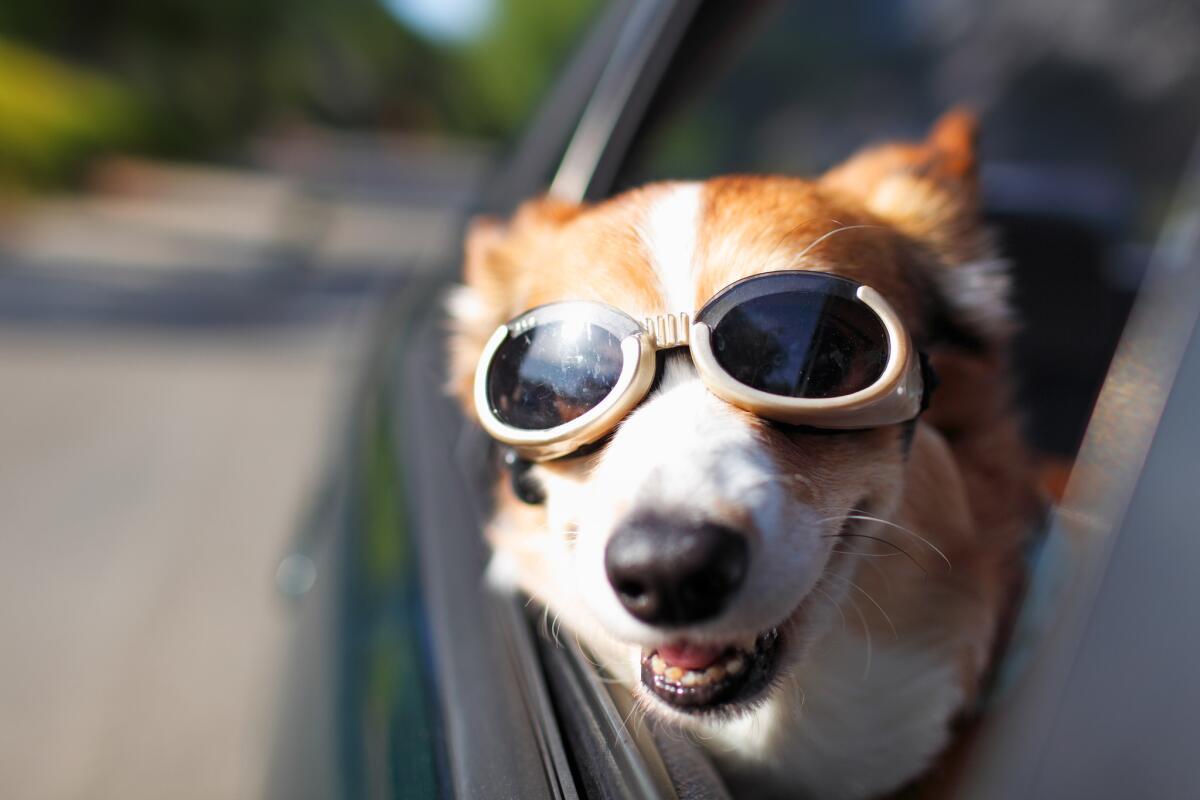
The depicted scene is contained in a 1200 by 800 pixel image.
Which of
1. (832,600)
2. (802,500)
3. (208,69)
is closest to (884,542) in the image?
(832,600)

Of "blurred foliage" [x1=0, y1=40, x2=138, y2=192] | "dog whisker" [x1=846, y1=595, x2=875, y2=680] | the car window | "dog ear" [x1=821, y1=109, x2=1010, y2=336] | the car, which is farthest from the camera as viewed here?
"blurred foliage" [x1=0, y1=40, x2=138, y2=192]

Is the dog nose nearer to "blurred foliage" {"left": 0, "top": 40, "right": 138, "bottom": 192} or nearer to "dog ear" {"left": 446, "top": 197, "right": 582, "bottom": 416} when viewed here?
"dog ear" {"left": 446, "top": 197, "right": 582, "bottom": 416}

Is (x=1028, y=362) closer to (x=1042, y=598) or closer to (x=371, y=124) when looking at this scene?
(x=1042, y=598)

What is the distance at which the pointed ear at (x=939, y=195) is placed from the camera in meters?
1.75

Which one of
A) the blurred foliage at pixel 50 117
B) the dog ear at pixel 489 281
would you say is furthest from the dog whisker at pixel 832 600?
the blurred foliage at pixel 50 117

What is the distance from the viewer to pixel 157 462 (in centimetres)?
604

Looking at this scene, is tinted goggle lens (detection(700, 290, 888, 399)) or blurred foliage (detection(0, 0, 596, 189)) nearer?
tinted goggle lens (detection(700, 290, 888, 399))

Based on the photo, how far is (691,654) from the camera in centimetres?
125

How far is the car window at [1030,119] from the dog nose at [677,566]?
153cm

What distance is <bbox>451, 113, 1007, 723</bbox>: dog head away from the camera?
3.74 ft

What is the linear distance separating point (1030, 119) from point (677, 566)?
2795 millimetres

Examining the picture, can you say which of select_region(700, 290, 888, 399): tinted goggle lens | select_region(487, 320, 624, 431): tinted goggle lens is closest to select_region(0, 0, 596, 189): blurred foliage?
select_region(487, 320, 624, 431): tinted goggle lens

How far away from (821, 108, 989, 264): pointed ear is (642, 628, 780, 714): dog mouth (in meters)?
0.88

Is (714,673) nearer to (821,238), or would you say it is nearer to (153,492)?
(821,238)
